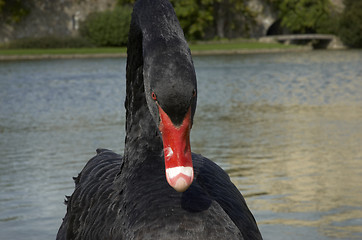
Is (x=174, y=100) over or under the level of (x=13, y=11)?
over

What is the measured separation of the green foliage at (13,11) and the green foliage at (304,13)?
18855mm

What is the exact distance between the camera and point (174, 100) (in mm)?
2025

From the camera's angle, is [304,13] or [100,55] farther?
[304,13]

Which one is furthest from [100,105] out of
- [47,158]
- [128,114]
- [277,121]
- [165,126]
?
[165,126]

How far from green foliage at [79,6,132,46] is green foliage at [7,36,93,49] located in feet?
3.30

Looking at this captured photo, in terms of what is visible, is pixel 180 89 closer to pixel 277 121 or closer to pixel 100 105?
pixel 277 121

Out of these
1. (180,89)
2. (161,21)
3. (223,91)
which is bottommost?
(223,91)

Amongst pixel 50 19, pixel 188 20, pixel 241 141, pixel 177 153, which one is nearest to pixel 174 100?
pixel 177 153

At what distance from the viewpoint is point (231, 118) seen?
31.2 feet

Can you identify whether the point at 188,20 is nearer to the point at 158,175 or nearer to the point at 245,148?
the point at 245,148

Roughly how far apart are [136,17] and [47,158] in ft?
12.8

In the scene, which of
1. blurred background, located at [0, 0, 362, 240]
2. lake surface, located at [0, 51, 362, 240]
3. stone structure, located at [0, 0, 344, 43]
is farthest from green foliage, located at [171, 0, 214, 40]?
lake surface, located at [0, 51, 362, 240]

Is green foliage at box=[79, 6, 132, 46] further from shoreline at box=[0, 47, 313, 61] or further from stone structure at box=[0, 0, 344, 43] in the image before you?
shoreline at box=[0, 47, 313, 61]

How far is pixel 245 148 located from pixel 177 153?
4900mm
